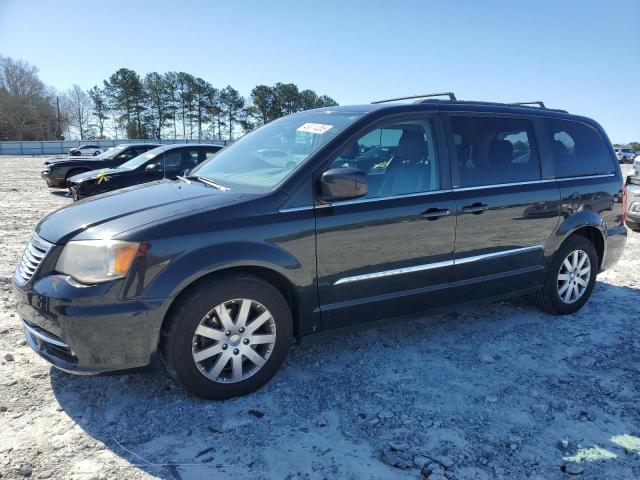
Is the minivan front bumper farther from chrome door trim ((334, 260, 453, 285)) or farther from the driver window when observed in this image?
the driver window

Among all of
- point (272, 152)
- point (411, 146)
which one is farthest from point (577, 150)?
point (272, 152)

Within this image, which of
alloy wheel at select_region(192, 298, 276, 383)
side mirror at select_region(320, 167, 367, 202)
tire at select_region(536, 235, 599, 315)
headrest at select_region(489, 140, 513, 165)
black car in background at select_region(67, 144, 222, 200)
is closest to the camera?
alloy wheel at select_region(192, 298, 276, 383)

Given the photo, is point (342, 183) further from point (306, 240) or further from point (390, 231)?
point (390, 231)

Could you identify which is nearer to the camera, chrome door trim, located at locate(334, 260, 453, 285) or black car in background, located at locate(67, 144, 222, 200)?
chrome door trim, located at locate(334, 260, 453, 285)

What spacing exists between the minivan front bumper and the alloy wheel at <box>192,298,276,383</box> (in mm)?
293

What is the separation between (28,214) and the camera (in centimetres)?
1005

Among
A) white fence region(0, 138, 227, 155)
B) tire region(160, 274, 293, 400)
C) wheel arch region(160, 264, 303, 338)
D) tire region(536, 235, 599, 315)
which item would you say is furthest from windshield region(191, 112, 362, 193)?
white fence region(0, 138, 227, 155)

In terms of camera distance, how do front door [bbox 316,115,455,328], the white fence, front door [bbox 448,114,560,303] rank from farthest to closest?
the white fence
front door [bbox 448,114,560,303]
front door [bbox 316,115,455,328]

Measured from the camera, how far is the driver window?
345cm

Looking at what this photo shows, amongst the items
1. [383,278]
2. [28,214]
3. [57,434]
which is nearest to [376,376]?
[383,278]

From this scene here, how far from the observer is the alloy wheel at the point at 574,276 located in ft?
15.0

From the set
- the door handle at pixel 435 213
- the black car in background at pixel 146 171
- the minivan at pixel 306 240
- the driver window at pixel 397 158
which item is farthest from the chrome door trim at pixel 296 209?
the black car in background at pixel 146 171

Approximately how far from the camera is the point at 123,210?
3061 millimetres

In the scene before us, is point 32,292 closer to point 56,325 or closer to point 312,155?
point 56,325
